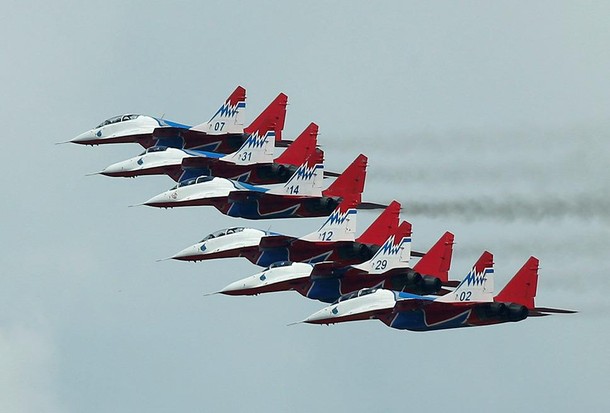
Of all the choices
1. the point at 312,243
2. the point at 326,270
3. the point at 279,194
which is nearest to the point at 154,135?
the point at 279,194

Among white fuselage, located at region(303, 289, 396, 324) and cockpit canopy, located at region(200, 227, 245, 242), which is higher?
cockpit canopy, located at region(200, 227, 245, 242)

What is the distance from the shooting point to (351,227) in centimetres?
17300

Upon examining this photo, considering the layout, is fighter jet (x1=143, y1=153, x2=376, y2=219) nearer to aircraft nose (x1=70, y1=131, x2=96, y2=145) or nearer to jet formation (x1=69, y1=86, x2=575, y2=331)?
jet formation (x1=69, y1=86, x2=575, y2=331)

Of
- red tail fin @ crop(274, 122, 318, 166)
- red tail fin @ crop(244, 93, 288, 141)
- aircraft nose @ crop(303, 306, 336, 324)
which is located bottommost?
aircraft nose @ crop(303, 306, 336, 324)

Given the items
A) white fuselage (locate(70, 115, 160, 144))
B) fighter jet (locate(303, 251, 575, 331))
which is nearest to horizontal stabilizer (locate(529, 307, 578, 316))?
fighter jet (locate(303, 251, 575, 331))

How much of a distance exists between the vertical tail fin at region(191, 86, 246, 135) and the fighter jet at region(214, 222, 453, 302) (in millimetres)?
17581

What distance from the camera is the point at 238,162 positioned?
181 m

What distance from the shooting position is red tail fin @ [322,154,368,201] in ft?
584

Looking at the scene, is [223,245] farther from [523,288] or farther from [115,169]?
[523,288]

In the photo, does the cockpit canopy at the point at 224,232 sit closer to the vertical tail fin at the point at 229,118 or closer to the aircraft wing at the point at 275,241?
the aircraft wing at the point at 275,241

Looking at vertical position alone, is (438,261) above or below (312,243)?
below

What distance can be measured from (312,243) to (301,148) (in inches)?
429

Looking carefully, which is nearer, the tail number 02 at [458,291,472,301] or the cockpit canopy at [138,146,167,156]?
the tail number 02 at [458,291,472,301]

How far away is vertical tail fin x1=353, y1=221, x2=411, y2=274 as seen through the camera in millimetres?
169125
